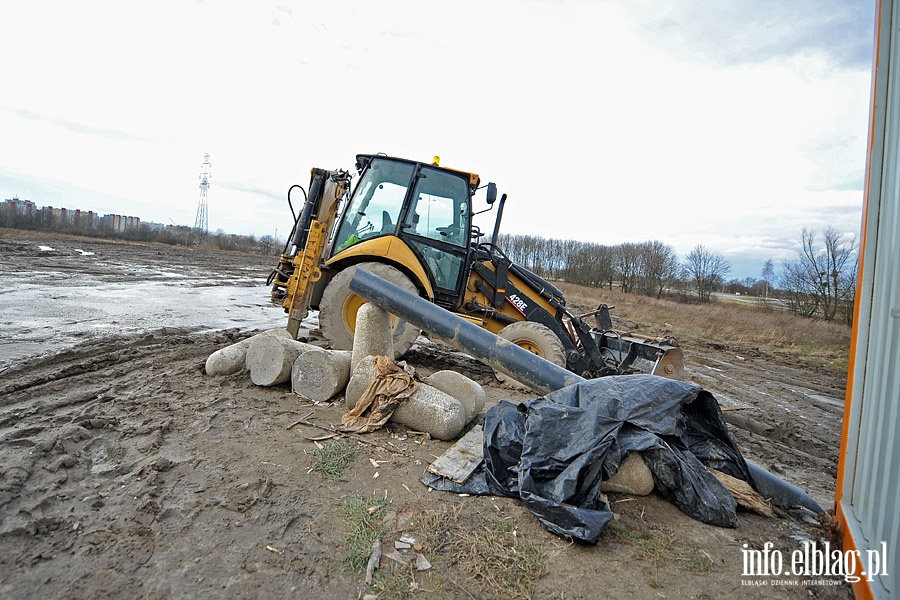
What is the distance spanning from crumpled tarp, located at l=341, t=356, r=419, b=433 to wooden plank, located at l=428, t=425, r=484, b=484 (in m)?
0.69

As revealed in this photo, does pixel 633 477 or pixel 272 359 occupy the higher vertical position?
pixel 272 359

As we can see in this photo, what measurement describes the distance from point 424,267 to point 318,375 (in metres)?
2.47

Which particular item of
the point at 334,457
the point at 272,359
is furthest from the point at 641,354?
the point at 272,359

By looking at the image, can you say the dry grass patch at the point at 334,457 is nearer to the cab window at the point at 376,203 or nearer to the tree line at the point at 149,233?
the cab window at the point at 376,203

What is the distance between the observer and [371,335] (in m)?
4.95

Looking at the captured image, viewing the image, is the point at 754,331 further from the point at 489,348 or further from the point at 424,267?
the point at 489,348

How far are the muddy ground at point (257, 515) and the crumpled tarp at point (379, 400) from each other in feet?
0.49

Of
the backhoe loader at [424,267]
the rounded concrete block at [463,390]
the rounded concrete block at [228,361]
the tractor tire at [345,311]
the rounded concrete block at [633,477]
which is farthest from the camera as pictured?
the backhoe loader at [424,267]

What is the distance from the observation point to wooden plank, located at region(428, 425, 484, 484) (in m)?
3.36

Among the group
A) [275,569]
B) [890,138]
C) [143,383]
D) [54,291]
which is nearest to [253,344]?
[143,383]

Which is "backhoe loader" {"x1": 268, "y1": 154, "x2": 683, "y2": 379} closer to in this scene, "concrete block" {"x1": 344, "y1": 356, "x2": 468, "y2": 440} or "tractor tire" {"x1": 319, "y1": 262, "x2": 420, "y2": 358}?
"tractor tire" {"x1": 319, "y1": 262, "x2": 420, "y2": 358}

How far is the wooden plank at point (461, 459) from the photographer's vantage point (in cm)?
336
